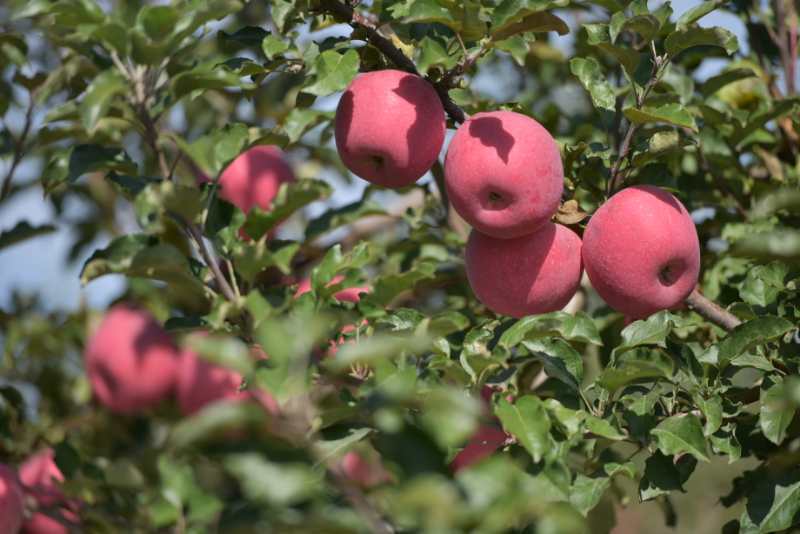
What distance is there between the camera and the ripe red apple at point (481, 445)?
1.55 metres

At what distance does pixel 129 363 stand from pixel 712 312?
59.3 inches

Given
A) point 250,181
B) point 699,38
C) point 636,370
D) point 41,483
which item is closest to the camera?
point 636,370

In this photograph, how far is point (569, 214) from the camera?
1659mm

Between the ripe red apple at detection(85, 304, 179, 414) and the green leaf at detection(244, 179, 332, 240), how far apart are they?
117 cm

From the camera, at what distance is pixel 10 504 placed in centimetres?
183

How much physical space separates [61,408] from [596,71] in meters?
1.79

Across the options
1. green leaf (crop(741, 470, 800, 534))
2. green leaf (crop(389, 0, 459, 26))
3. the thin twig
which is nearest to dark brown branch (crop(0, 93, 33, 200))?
the thin twig

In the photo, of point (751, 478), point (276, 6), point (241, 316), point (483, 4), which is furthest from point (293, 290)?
point (751, 478)

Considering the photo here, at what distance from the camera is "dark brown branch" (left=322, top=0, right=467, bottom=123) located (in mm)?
1543

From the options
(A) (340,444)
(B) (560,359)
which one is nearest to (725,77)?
(B) (560,359)

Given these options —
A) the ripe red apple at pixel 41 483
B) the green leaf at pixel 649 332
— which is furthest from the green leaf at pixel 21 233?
the green leaf at pixel 649 332

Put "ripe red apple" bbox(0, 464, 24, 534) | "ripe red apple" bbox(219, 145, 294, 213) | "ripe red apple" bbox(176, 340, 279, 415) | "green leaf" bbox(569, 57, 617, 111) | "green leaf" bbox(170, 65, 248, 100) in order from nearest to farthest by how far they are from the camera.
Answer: "green leaf" bbox(170, 65, 248, 100), "green leaf" bbox(569, 57, 617, 111), "ripe red apple" bbox(0, 464, 24, 534), "ripe red apple" bbox(176, 340, 279, 415), "ripe red apple" bbox(219, 145, 294, 213)

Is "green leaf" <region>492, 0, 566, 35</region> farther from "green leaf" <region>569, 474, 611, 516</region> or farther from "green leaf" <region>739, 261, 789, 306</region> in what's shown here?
"green leaf" <region>569, 474, 611, 516</region>

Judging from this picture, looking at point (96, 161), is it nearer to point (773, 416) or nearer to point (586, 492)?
point (586, 492)
